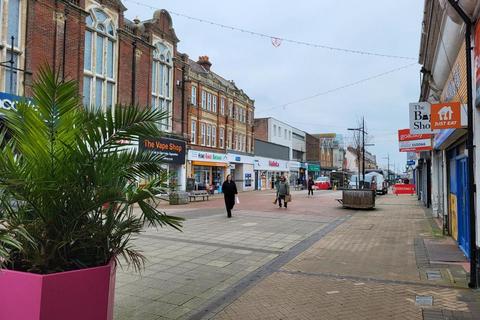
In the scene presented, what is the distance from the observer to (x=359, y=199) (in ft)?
63.5

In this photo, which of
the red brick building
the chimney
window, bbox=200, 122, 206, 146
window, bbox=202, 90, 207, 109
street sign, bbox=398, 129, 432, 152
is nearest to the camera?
street sign, bbox=398, 129, 432, 152

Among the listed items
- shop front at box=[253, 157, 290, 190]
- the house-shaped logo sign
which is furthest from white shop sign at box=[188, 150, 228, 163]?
the house-shaped logo sign

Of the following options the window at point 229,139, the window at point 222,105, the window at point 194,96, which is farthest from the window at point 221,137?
the window at point 194,96

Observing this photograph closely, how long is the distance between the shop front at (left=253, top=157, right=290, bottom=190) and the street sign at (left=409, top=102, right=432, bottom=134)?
36100mm

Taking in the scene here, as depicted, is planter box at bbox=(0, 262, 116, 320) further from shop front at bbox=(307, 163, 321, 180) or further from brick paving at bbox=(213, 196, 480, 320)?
shop front at bbox=(307, 163, 321, 180)

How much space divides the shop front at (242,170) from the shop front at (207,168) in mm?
1925

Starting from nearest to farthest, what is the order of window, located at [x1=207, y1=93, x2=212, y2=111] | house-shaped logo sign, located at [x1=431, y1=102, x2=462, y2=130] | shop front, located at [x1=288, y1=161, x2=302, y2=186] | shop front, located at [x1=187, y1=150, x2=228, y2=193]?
house-shaped logo sign, located at [x1=431, y1=102, x2=462, y2=130]
shop front, located at [x1=187, y1=150, x2=228, y2=193]
window, located at [x1=207, y1=93, x2=212, y2=111]
shop front, located at [x1=288, y1=161, x2=302, y2=186]

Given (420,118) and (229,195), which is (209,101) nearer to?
(229,195)

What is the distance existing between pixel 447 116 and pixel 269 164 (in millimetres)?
44349

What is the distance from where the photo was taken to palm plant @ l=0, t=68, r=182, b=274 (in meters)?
3.11

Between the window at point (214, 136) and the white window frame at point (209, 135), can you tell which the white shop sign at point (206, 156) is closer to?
the white window frame at point (209, 135)

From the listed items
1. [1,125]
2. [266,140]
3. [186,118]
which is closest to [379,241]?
[1,125]

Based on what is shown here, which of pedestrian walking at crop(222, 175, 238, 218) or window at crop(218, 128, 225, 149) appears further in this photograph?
window at crop(218, 128, 225, 149)

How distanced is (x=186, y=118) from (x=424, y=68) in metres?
23.0
